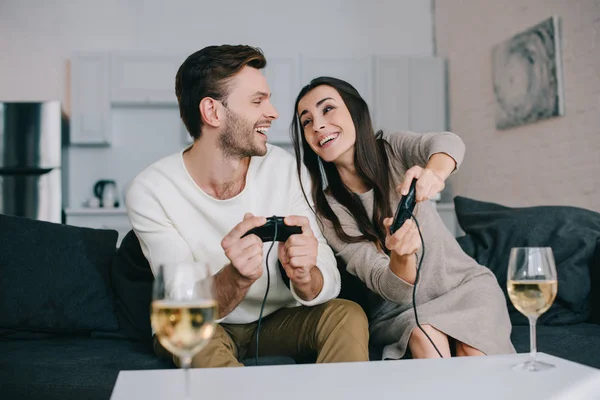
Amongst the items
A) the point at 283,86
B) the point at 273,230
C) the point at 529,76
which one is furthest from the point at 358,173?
the point at 283,86

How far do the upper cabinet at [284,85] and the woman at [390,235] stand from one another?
330cm

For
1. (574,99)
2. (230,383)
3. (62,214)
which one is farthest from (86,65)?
(230,383)

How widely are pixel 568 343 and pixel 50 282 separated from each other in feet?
5.32

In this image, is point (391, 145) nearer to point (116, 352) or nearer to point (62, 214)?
point (116, 352)

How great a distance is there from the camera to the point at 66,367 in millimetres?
1596

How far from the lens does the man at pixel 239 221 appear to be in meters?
1.46

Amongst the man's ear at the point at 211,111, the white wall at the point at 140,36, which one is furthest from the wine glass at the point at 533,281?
the white wall at the point at 140,36

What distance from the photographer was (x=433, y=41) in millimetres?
5852

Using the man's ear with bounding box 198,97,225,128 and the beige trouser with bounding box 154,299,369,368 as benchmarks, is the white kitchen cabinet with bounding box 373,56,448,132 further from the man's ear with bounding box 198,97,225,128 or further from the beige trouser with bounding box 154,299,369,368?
the beige trouser with bounding box 154,299,369,368

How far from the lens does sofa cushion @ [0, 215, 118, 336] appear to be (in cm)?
185

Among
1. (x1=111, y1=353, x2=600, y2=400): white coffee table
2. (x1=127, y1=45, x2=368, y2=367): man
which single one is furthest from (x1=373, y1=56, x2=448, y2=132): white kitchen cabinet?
(x1=111, y1=353, x2=600, y2=400): white coffee table

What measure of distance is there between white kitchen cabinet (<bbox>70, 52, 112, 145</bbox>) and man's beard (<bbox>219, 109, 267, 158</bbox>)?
3.55 metres

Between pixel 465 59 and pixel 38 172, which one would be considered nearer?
pixel 38 172

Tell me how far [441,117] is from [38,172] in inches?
136
